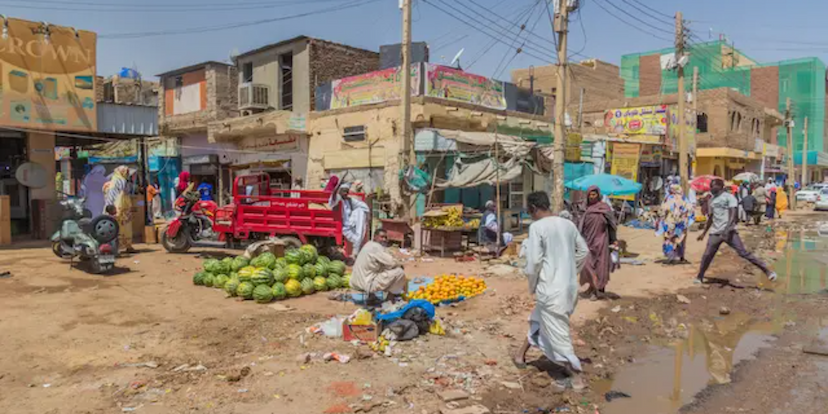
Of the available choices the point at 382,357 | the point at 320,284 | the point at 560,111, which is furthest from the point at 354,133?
the point at 382,357

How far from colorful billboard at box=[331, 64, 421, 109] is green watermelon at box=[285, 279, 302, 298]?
349 inches

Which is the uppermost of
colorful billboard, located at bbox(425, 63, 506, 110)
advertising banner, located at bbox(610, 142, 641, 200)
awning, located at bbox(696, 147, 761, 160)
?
colorful billboard, located at bbox(425, 63, 506, 110)

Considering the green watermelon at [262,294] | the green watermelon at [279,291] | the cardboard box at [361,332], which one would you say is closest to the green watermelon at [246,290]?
the green watermelon at [262,294]

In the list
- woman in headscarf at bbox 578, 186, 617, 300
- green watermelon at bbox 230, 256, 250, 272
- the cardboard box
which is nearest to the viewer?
the cardboard box

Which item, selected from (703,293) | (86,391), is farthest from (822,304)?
(86,391)

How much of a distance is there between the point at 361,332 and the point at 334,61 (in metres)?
16.2

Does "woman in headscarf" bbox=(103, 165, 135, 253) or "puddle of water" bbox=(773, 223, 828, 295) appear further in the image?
"woman in headscarf" bbox=(103, 165, 135, 253)

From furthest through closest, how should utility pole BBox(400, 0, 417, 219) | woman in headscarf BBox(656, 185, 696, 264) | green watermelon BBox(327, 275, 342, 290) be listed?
1. utility pole BBox(400, 0, 417, 219)
2. woman in headscarf BBox(656, 185, 696, 264)
3. green watermelon BBox(327, 275, 342, 290)

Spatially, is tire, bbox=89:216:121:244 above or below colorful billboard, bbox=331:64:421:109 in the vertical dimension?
below

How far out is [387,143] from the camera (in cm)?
1612

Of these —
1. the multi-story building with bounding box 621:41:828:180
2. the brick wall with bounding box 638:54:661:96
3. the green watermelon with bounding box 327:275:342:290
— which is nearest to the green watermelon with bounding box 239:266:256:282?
the green watermelon with bounding box 327:275:342:290

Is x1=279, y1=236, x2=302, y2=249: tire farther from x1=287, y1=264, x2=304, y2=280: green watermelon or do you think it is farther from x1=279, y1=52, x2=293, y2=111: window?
x1=279, y1=52, x2=293, y2=111: window

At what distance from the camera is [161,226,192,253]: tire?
40.9ft

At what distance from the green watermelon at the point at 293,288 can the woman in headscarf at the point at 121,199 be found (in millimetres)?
5239
